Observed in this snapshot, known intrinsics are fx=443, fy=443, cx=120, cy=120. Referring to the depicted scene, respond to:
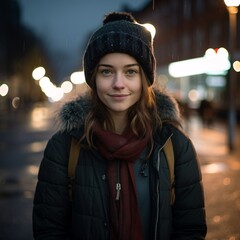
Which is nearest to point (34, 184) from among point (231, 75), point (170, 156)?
point (170, 156)

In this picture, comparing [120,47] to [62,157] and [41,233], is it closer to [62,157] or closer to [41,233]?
[62,157]

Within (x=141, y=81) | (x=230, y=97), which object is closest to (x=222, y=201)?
(x=141, y=81)

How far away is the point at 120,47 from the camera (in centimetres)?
244

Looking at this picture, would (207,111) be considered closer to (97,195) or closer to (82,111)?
(82,111)

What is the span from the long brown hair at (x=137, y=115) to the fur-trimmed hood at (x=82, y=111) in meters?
0.04

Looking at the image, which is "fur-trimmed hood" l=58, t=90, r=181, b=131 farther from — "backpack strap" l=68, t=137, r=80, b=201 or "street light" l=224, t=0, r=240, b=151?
"street light" l=224, t=0, r=240, b=151

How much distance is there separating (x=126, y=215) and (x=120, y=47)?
3.00 ft

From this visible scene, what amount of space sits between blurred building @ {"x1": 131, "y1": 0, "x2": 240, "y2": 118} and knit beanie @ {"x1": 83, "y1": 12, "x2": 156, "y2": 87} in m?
26.9

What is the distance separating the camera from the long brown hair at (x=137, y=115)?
254 centimetres

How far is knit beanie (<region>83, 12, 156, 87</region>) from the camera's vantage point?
2.45 m

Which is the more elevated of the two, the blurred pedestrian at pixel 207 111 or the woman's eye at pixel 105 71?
the blurred pedestrian at pixel 207 111

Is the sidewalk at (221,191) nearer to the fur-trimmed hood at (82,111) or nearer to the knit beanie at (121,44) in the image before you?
the fur-trimmed hood at (82,111)

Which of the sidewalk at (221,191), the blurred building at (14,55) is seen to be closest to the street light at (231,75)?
the sidewalk at (221,191)

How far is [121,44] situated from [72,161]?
703 millimetres
